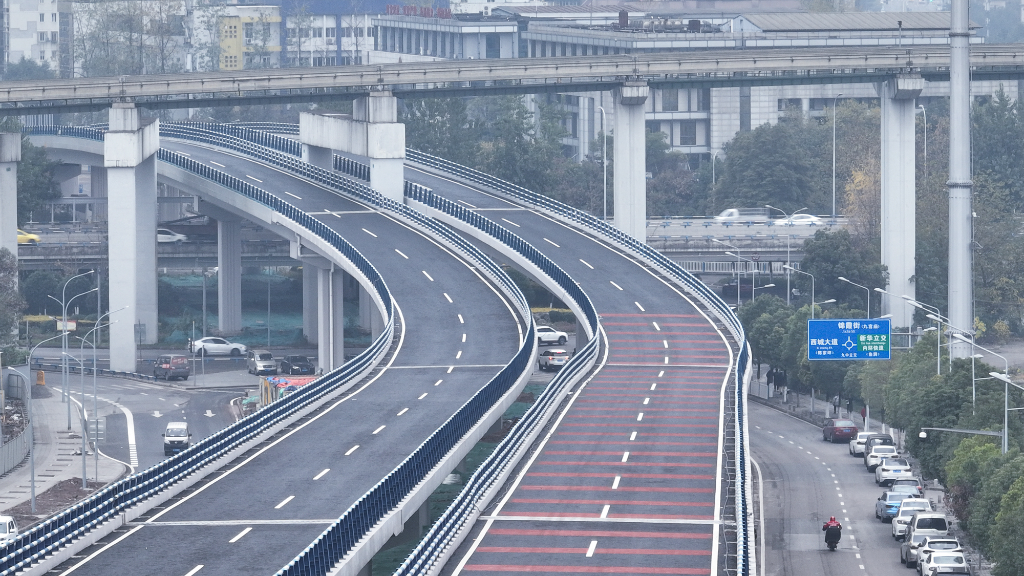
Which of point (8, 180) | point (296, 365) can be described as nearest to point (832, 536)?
point (296, 365)

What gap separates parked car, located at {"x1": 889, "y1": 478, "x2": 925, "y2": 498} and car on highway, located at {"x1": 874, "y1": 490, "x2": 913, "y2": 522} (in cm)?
123

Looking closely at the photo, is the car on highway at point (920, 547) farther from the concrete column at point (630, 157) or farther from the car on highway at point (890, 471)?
the concrete column at point (630, 157)

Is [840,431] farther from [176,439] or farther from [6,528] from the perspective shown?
[6,528]

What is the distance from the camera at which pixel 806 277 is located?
144500 mm

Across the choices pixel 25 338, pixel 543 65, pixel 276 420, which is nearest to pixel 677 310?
pixel 543 65

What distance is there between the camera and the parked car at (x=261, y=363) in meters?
126

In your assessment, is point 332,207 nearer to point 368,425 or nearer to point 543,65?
point 543,65

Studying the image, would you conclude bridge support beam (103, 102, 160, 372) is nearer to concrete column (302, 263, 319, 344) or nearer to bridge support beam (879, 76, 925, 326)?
concrete column (302, 263, 319, 344)

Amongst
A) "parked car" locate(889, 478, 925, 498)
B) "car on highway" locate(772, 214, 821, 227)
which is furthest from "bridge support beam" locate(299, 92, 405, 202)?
"parked car" locate(889, 478, 925, 498)

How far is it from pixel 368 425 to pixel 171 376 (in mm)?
50134

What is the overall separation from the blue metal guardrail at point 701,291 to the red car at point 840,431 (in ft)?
30.6

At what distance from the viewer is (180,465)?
209 ft

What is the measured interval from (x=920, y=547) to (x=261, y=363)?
68.2 meters

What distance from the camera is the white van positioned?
94812 millimetres
